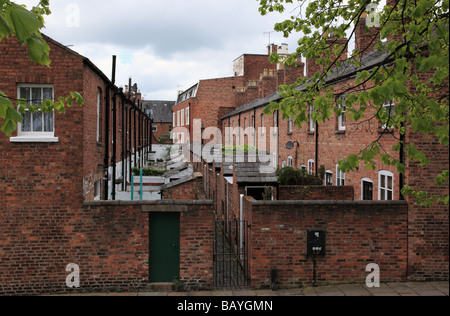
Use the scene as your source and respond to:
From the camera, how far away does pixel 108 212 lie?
31.9 ft

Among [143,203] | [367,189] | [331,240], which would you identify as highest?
[367,189]

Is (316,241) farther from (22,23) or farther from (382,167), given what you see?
(22,23)

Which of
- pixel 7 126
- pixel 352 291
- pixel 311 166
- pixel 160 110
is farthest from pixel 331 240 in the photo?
pixel 160 110

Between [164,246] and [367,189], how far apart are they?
7.17 metres

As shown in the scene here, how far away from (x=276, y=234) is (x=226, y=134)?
36899mm

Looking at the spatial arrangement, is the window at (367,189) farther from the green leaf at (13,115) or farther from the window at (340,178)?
the green leaf at (13,115)

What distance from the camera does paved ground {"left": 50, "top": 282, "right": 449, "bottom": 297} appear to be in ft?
30.3

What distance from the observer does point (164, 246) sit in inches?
390

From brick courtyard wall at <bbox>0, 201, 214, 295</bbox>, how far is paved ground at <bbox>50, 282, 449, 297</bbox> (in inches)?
15.3

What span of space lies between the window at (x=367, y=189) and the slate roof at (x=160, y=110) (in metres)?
71.3

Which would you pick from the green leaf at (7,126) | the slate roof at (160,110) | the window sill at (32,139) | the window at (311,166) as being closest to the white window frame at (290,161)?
the window at (311,166)

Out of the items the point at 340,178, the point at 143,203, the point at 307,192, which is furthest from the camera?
the point at 340,178

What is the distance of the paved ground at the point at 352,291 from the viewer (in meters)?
9.25

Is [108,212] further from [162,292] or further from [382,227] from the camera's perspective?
[382,227]
